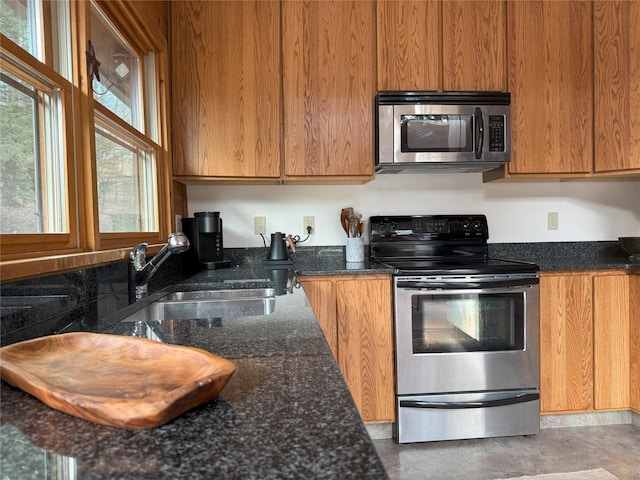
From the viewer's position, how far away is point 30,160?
1082 millimetres

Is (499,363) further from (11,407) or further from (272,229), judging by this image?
(11,407)

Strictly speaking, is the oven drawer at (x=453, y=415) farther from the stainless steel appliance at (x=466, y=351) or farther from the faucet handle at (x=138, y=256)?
the faucet handle at (x=138, y=256)

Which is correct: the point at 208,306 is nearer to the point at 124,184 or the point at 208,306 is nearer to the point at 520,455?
the point at 124,184

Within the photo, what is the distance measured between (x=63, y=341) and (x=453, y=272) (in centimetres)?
169

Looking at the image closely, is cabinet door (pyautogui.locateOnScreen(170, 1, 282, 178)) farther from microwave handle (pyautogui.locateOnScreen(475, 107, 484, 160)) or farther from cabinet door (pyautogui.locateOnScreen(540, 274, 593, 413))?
cabinet door (pyautogui.locateOnScreen(540, 274, 593, 413))

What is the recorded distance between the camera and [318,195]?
2.60 metres

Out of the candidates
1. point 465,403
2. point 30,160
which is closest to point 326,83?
point 30,160

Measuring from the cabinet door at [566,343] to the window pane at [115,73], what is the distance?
2162 millimetres

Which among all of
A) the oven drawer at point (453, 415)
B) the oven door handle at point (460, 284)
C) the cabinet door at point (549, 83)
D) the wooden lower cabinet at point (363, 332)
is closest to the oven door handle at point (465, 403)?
the oven drawer at point (453, 415)

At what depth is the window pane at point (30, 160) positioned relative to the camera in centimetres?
98

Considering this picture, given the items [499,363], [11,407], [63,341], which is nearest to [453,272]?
[499,363]

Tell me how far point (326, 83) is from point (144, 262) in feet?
4.62

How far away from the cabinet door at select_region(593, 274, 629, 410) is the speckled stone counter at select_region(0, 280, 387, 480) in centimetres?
211

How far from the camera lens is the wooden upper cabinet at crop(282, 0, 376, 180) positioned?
7.38 feet
